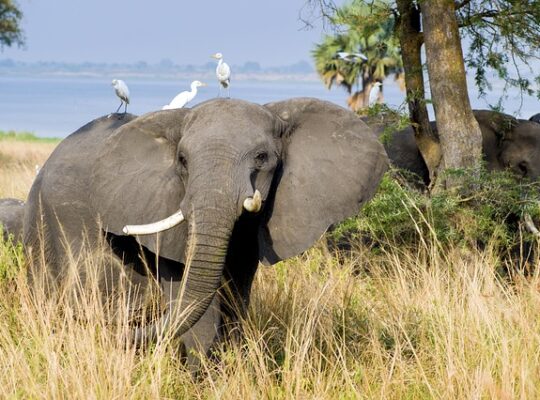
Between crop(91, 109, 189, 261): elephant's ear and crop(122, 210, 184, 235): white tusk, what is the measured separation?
188mm

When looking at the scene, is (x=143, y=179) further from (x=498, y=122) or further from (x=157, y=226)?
(x=498, y=122)

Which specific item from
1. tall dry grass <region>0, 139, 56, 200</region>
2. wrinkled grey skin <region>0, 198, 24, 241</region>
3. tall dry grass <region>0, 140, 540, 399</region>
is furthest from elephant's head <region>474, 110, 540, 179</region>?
tall dry grass <region>0, 139, 56, 200</region>

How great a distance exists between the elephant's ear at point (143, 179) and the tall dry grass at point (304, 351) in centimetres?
36

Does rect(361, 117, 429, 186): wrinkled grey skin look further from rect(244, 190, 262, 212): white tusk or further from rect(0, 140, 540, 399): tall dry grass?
rect(244, 190, 262, 212): white tusk

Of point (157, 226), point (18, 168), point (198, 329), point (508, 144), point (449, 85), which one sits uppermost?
Result: point (449, 85)

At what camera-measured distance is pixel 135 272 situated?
699 centimetres

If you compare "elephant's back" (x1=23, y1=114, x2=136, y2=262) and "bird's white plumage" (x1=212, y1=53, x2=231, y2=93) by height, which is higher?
"bird's white plumage" (x1=212, y1=53, x2=231, y2=93)

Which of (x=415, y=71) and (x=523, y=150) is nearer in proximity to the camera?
(x=415, y=71)

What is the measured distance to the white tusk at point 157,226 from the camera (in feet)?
19.2

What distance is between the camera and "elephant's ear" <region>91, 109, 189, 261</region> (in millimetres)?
6109

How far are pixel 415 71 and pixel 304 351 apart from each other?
218 inches

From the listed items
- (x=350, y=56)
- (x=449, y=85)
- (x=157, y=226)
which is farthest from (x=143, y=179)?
(x=350, y=56)

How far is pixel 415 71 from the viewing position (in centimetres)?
1076

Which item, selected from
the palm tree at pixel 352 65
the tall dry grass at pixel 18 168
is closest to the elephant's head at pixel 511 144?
the tall dry grass at pixel 18 168
